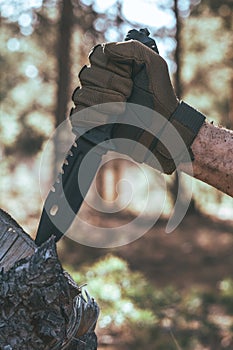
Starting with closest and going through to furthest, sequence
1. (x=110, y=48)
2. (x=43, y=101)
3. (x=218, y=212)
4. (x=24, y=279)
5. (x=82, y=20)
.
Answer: (x=24, y=279)
(x=110, y=48)
(x=82, y=20)
(x=43, y=101)
(x=218, y=212)

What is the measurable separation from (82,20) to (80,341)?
8.40m

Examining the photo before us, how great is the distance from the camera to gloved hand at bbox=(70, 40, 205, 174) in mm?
1498

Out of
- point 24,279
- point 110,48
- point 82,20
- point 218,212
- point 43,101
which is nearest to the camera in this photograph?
point 24,279

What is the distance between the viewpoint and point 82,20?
9.47m

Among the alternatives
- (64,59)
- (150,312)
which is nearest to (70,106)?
(64,59)

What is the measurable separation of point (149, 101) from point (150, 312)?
1939mm

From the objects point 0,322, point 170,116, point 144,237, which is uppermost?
point 144,237

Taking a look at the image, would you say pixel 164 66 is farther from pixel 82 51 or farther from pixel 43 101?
pixel 43 101

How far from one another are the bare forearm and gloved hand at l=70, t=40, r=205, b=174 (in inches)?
1.0

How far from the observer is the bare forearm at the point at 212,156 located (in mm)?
1547

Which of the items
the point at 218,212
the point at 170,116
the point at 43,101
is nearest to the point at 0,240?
the point at 170,116

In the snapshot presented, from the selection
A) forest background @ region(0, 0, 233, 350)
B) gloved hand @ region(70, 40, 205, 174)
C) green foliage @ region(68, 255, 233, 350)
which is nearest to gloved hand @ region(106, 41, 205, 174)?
gloved hand @ region(70, 40, 205, 174)

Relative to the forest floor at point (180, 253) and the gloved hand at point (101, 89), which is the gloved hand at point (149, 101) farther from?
the forest floor at point (180, 253)

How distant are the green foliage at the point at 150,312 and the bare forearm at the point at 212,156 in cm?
100
